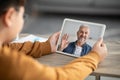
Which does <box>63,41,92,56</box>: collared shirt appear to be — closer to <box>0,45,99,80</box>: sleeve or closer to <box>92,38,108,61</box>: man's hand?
<box>92,38,108,61</box>: man's hand

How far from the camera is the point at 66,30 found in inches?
59.4

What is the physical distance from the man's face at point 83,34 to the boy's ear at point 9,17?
54cm

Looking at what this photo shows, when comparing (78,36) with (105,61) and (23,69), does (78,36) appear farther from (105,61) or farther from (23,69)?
(23,69)

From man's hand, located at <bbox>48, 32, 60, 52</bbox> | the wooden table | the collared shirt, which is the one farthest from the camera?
man's hand, located at <bbox>48, 32, 60, 52</bbox>

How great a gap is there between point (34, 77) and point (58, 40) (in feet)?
1.88

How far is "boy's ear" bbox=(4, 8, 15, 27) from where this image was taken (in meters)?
0.95

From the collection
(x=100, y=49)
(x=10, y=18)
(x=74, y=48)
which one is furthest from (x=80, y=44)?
(x=10, y=18)

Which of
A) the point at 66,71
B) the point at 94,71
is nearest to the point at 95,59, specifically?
the point at 94,71

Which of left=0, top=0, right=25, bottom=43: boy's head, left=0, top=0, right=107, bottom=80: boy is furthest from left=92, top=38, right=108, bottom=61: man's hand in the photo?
left=0, top=0, right=25, bottom=43: boy's head

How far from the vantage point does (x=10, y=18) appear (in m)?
0.98

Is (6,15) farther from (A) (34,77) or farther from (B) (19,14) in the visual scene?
(A) (34,77)

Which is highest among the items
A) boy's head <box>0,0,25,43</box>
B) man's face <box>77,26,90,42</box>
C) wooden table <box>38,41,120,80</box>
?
boy's head <box>0,0,25,43</box>

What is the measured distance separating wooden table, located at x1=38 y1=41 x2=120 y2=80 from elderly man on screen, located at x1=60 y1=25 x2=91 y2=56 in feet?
0.13

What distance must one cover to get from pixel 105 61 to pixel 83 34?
18 centimetres
